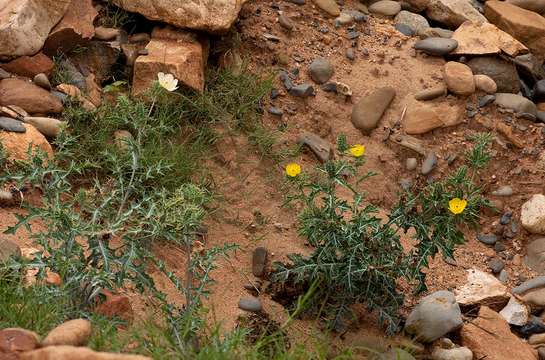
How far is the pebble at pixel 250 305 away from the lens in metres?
4.27

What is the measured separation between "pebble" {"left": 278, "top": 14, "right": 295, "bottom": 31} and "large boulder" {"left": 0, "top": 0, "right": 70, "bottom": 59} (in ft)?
4.43

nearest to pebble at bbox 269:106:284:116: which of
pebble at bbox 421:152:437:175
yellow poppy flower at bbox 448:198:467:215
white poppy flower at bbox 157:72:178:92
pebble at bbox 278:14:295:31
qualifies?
pebble at bbox 278:14:295:31

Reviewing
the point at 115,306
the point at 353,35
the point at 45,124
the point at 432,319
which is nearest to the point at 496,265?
the point at 432,319

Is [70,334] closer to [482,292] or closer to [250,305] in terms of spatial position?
[250,305]

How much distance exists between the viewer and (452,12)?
6070mm

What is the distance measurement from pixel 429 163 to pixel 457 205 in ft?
4.57

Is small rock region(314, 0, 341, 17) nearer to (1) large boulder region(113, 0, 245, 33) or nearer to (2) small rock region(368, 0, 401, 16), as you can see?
(2) small rock region(368, 0, 401, 16)

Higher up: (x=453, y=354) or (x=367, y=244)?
(x=367, y=244)

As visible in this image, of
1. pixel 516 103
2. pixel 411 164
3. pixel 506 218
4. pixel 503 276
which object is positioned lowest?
pixel 503 276

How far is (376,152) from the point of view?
5398 mm

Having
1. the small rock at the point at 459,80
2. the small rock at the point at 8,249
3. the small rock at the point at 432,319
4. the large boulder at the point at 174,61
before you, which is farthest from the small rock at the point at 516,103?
the small rock at the point at 8,249

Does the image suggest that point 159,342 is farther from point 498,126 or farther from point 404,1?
point 404,1

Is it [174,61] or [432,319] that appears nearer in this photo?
[432,319]

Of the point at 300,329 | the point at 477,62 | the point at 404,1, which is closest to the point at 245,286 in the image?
the point at 300,329
